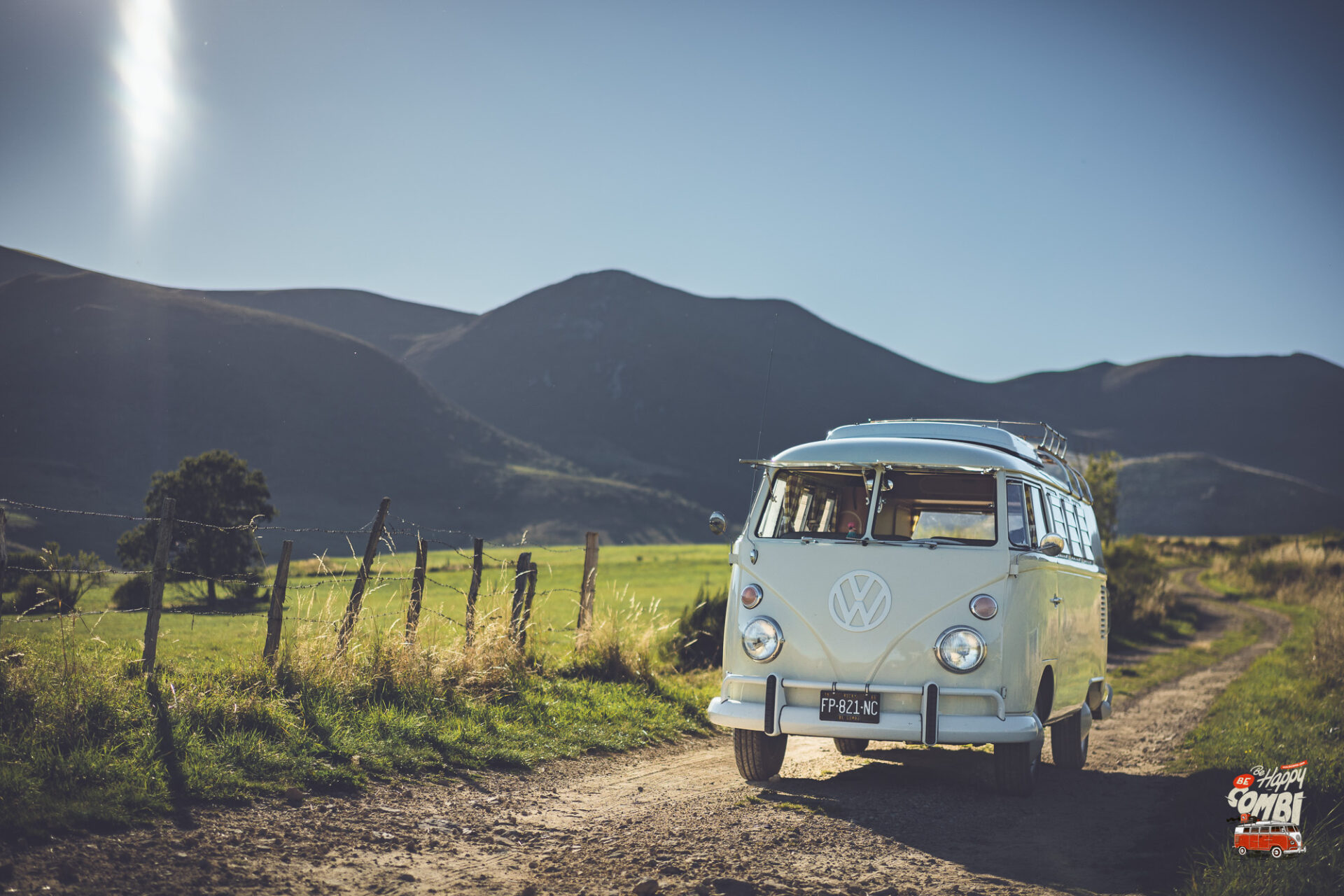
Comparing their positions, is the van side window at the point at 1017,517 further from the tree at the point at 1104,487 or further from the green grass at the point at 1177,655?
the tree at the point at 1104,487

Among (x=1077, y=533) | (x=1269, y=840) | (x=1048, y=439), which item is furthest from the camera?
(x=1048, y=439)

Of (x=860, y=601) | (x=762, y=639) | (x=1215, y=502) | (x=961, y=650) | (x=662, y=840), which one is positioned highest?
(x=1215, y=502)

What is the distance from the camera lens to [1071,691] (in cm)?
972

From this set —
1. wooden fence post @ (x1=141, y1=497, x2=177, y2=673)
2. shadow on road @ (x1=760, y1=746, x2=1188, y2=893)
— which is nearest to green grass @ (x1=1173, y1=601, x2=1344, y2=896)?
shadow on road @ (x1=760, y1=746, x2=1188, y2=893)

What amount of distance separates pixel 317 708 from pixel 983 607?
5605 mm

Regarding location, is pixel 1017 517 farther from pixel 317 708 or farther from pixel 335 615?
pixel 335 615

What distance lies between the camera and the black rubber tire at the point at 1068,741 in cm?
1009

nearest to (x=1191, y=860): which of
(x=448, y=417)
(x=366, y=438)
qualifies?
(x=366, y=438)

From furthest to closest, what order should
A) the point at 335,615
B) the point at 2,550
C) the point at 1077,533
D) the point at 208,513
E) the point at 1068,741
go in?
the point at 208,513
the point at 1077,533
the point at 335,615
the point at 1068,741
the point at 2,550

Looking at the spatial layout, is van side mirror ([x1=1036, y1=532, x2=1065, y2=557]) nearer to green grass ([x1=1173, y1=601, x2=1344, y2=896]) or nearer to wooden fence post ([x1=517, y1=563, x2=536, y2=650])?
green grass ([x1=1173, y1=601, x2=1344, y2=896])

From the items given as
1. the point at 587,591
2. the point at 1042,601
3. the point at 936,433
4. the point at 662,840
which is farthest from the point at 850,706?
the point at 587,591

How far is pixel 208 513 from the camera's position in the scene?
26781 mm

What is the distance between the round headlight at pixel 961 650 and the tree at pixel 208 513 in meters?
22.6

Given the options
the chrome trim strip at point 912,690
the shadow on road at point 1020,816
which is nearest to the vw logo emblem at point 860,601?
the chrome trim strip at point 912,690
